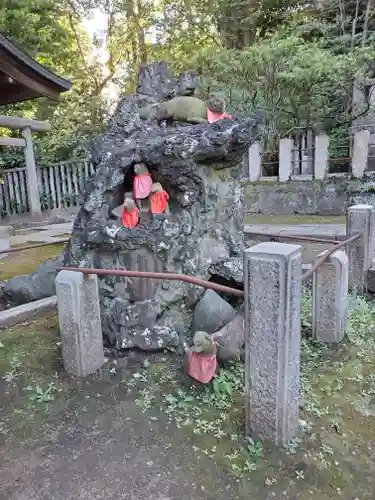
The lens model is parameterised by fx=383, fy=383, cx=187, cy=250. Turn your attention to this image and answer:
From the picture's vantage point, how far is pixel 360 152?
9.49 metres

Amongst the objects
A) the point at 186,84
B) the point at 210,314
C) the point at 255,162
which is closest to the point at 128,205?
the point at 210,314

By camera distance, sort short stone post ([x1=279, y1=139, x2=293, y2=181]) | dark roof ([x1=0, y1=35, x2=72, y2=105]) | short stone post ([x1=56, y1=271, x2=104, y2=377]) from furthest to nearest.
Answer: short stone post ([x1=279, y1=139, x2=293, y2=181]) → dark roof ([x1=0, y1=35, x2=72, y2=105]) → short stone post ([x1=56, y1=271, x2=104, y2=377])

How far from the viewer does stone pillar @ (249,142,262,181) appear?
35.8 feet

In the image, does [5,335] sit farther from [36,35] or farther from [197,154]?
[36,35]

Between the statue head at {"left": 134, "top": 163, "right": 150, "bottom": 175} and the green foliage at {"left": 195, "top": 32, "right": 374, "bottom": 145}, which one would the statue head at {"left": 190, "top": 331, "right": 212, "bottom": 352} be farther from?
the green foliage at {"left": 195, "top": 32, "right": 374, "bottom": 145}

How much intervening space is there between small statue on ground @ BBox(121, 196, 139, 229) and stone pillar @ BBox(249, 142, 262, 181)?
814 cm

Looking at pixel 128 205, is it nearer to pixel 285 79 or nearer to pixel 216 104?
pixel 216 104

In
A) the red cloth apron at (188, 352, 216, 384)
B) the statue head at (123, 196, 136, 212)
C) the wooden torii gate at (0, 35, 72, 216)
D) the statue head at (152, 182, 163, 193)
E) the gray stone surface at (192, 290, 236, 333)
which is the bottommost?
the red cloth apron at (188, 352, 216, 384)

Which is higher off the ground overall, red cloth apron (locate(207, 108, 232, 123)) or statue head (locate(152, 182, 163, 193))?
red cloth apron (locate(207, 108, 232, 123))

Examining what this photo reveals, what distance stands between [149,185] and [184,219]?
45 centimetres

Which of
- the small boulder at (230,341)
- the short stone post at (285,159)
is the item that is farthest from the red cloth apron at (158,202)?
the short stone post at (285,159)

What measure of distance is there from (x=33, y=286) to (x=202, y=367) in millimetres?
2607

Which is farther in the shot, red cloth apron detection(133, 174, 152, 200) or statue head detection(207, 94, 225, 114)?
statue head detection(207, 94, 225, 114)

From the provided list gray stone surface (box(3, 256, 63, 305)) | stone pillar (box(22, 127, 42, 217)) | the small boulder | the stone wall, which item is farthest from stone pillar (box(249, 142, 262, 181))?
the small boulder
